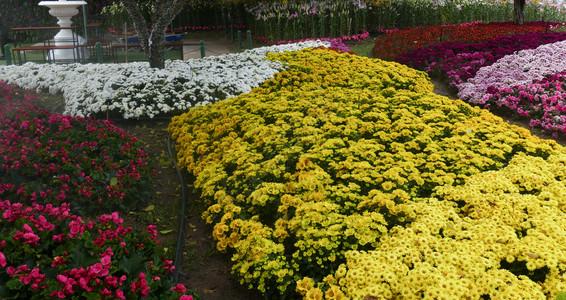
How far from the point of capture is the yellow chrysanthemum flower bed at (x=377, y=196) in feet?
10.9

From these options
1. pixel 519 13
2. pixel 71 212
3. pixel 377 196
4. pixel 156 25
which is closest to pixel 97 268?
pixel 377 196

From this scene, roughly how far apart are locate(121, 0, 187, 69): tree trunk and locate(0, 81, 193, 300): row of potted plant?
2.45 metres

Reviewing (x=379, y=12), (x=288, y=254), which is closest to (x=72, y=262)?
(x=288, y=254)

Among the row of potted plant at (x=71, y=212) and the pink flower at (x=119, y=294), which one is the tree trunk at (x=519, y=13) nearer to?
the row of potted plant at (x=71, y=212)

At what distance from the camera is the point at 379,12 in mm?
19750

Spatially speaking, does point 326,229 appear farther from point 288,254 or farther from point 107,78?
point 107,78

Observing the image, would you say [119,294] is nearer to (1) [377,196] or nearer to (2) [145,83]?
(1) [377,196]

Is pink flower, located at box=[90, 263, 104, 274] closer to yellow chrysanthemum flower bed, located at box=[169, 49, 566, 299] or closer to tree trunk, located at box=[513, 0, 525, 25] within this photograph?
yellow chrysanthemum flower bed, located at box=[169, 49, 566, 299]

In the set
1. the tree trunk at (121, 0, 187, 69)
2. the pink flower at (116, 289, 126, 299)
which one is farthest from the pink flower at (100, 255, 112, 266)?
the tree trunk at (121, 0, 187, 69)

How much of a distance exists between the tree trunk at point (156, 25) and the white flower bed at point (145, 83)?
0.35m

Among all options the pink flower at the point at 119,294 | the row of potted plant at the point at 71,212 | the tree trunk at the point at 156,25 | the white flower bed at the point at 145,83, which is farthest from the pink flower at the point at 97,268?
the tree trunk at the point at 156,25

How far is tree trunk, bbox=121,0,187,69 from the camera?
9469 mm

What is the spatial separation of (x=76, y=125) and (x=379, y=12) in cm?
1574

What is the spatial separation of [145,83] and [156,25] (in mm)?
1439
